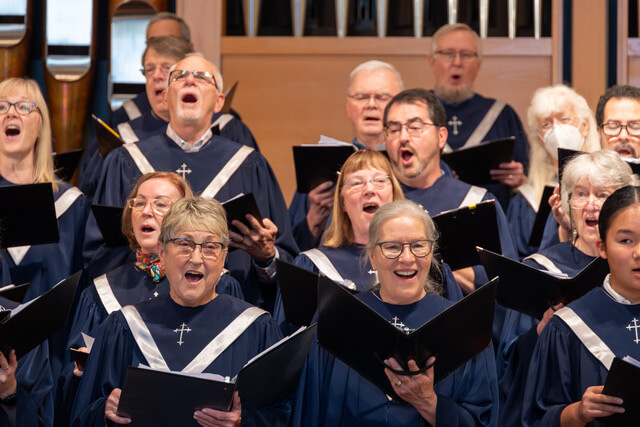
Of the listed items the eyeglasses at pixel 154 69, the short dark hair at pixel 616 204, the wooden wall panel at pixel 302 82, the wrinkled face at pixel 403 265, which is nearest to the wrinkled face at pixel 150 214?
the wrinkled face at pixel 403 265

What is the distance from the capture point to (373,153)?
14.7 ft

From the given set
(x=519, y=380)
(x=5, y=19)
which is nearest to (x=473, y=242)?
(x=519, y=380)

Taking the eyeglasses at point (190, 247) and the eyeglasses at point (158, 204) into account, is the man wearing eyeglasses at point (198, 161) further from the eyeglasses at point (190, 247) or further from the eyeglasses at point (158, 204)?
the eyeglasses at point (190, 247)

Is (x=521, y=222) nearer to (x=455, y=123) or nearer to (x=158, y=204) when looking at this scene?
(x=455, y=123)

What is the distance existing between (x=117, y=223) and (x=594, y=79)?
12.7 ft

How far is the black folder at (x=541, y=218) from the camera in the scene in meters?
4.66

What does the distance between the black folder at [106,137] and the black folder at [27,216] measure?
895 mm

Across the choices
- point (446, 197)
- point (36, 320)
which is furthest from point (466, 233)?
point (36, 320)

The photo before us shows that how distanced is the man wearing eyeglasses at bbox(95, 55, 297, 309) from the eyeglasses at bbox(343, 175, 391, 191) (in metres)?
0.64

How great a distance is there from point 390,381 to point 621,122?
228 cm

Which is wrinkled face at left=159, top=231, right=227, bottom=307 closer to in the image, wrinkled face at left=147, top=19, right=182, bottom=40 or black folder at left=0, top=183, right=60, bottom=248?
black folder at left=0, top=183, right=60, bottom=248

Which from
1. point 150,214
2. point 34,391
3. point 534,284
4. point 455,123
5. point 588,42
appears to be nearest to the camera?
point 534,284

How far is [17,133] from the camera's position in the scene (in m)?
4.95

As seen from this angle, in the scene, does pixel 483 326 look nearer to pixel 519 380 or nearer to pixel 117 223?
pixel 519 380
